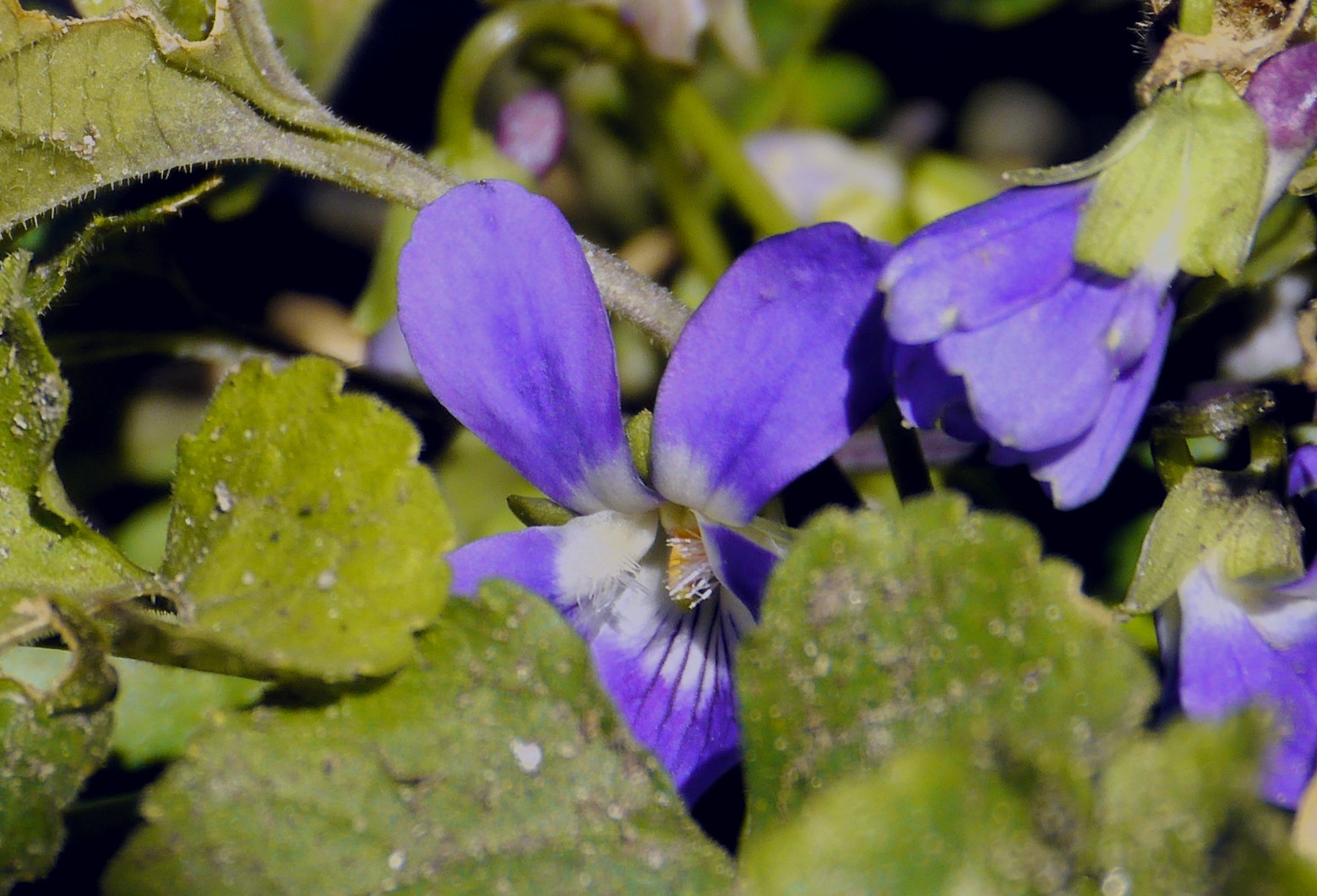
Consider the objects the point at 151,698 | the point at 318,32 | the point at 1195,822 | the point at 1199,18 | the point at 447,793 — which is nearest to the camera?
the point at 1195,822

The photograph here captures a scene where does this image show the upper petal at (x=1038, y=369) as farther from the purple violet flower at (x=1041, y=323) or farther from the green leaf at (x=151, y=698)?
the green leaf at (x=151, y=698)

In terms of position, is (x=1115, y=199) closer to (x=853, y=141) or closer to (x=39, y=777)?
(x=39, y=777)

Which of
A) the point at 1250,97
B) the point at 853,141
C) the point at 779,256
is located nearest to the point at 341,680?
the point at 779,256

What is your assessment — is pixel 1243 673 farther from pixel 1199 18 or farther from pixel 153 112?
pixel 153 112

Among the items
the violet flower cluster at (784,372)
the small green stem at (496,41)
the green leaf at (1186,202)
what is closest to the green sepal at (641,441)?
the violet flower cluster at (784,372)

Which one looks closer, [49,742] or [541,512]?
[49,742]

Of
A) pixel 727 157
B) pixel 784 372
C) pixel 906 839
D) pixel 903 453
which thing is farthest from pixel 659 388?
pixel 727 157
